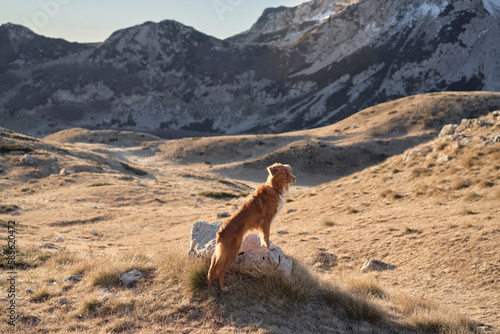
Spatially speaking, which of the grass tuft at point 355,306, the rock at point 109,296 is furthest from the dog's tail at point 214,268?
the grass tuft at point 355,306

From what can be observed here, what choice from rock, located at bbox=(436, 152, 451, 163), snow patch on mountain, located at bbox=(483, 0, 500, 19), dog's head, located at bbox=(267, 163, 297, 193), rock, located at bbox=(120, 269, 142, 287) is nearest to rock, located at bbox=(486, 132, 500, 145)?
rock, located at bbox=(436, 152, 451, 163)

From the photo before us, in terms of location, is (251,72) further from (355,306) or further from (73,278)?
(355,306)

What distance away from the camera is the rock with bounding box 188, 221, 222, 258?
6.78 meters

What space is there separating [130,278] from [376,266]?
282 inches

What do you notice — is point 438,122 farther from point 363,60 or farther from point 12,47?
point 12,47

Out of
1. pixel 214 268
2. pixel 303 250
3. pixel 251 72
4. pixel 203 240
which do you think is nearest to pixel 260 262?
pixel 214 268

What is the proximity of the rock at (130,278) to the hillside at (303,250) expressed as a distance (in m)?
0.23

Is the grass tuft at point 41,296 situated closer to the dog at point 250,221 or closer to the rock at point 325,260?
the dog at point 250,221

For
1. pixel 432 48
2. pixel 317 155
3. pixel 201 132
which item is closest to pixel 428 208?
pixel 317 155

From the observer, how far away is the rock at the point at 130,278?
264 inches

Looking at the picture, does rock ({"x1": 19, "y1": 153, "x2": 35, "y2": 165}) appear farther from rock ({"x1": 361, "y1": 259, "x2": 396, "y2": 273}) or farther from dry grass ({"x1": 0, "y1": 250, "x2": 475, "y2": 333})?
rock ({"x1": 361, "y1": 259, "x2": 396, "y2": 273})

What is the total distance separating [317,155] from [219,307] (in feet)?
176

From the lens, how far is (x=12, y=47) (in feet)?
643

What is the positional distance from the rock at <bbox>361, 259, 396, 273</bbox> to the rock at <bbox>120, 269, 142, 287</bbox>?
6.71 metres
